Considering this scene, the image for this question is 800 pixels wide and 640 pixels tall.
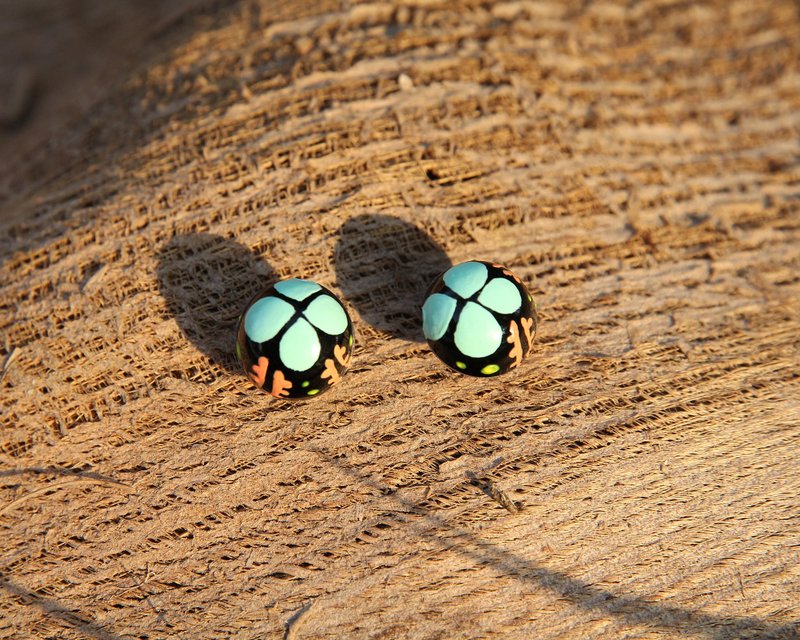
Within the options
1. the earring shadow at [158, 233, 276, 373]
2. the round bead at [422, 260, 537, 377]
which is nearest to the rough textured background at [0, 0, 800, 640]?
the earring shadow at [158, 233, 276, 373]

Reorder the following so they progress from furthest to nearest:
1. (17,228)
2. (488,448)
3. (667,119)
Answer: (667,119) < (17,228) < (488,448)

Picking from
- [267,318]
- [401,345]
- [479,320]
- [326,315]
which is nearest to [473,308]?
[479,320]

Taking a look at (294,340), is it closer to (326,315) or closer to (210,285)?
(326,315)

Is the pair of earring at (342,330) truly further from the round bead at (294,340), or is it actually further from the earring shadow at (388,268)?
the earring shadow at (388,268)

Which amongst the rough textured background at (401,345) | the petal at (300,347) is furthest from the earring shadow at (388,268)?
the petal at (300,347)

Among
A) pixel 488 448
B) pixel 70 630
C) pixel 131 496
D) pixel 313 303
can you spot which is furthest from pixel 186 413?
pixel 488 448

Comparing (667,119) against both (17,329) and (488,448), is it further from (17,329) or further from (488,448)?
(17,329)

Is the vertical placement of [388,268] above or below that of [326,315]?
above
